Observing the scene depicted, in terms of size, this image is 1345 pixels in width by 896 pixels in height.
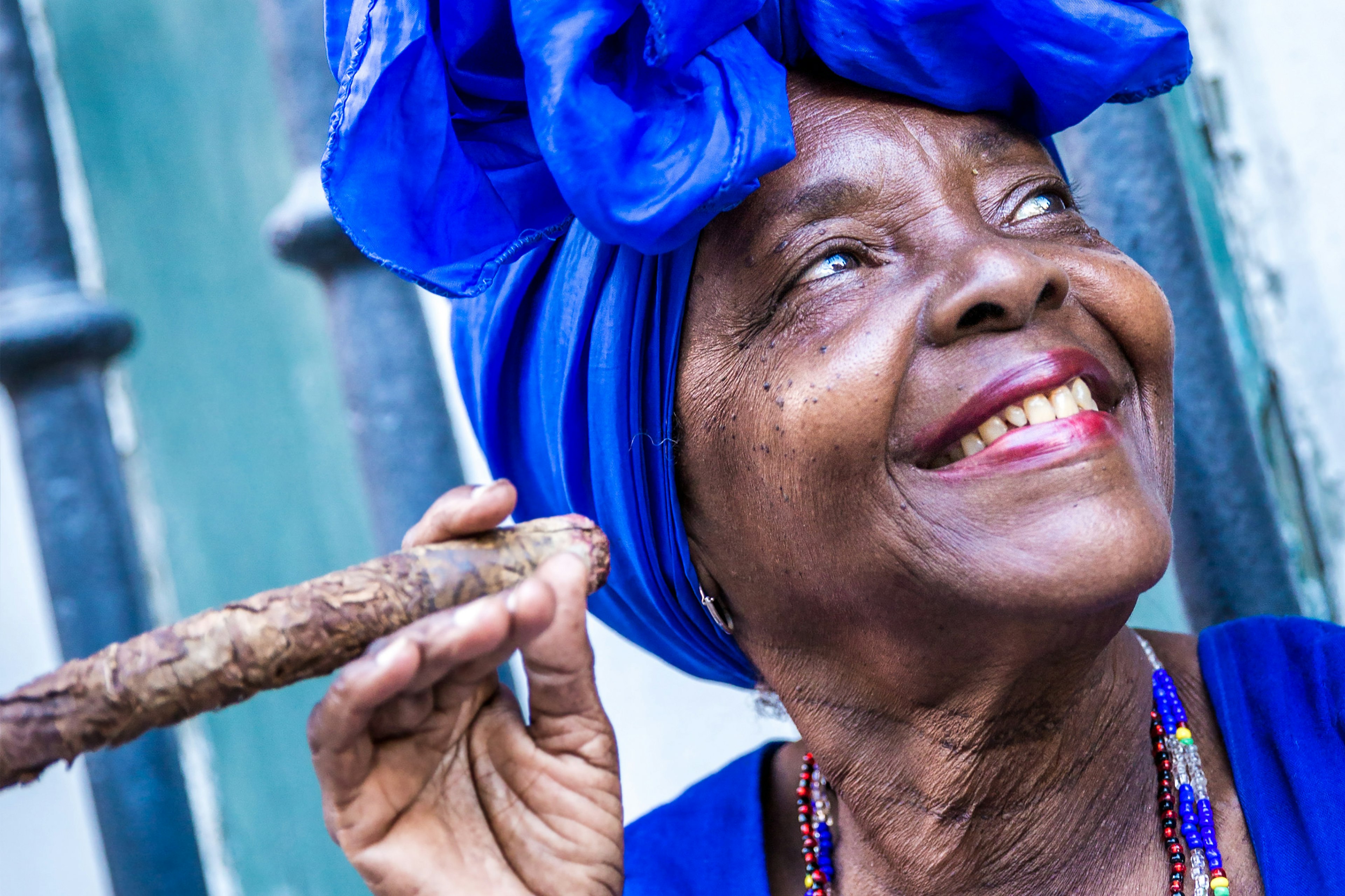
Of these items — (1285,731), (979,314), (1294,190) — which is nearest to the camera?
(979,314)

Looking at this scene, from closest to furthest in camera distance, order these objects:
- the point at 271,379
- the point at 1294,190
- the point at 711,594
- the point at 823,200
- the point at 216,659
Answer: the point at 216,659
the point at 823,200
the point at 711,594
the point at 1294,190
the point at 271,379

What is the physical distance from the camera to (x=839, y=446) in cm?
169

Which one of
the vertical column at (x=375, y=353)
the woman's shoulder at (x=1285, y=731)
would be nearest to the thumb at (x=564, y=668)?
the woman's shoulder at (x=1285, y=731)

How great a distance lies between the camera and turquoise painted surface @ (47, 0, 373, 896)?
13.1 feet

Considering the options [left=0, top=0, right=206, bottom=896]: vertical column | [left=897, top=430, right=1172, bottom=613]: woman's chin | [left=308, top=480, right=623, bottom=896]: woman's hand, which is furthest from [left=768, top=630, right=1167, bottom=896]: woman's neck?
[left=0, top=0, right=206, bottom=896]: vertical column

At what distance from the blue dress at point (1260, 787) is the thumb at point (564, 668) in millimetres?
676

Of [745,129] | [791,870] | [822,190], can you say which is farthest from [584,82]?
[791,870]

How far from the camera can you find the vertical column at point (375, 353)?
2801 millimetres

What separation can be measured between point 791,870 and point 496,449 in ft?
3.12

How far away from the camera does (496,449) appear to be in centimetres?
230

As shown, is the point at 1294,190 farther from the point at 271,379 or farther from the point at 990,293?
the point at 271,379

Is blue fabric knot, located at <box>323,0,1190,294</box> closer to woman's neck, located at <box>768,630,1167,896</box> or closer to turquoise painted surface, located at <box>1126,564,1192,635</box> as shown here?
woman's neck, located at <box>768,630,1167,896</box>

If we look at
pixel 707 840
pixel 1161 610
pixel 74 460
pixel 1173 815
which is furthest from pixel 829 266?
pixel 74 460

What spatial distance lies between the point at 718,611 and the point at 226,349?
2.62 metres
